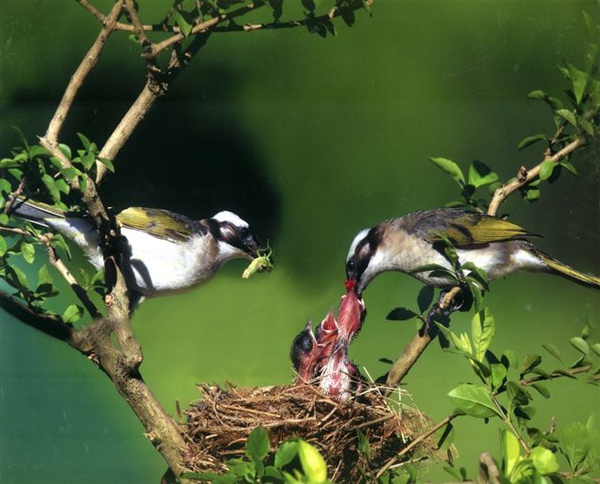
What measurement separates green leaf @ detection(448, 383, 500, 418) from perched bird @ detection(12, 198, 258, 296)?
40.5 inches

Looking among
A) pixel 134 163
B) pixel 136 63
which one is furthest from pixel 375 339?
pixel 136 63

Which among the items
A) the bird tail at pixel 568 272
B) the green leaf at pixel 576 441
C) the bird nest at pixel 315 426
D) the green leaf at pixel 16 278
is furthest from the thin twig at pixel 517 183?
the green leaf at pixel 16 278

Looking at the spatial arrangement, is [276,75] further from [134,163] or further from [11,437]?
[11,437]

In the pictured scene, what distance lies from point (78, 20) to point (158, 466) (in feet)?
4.35

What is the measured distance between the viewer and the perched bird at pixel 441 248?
8.65 feet

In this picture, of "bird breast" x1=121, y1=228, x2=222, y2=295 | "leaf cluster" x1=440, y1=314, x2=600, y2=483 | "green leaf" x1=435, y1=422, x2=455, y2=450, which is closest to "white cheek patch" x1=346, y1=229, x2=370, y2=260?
"bird breast" x1=121, y1=228, x2=222, y2=295

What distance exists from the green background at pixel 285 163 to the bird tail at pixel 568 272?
34 millimetres

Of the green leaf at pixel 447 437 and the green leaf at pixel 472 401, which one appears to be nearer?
the green leaf at pixel 472 401

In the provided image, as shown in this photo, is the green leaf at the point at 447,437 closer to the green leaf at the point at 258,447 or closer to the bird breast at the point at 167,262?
the green leaf at the point at 258,447

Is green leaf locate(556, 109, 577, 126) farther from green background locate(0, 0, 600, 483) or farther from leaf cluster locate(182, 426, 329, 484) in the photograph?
leaf cluster locate(182, 426, 329, 484)

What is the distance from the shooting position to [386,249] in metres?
2.70

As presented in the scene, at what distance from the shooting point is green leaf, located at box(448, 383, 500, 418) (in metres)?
1.81

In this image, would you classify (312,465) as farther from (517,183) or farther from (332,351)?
(517,183)

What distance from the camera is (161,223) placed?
2.67 metres
